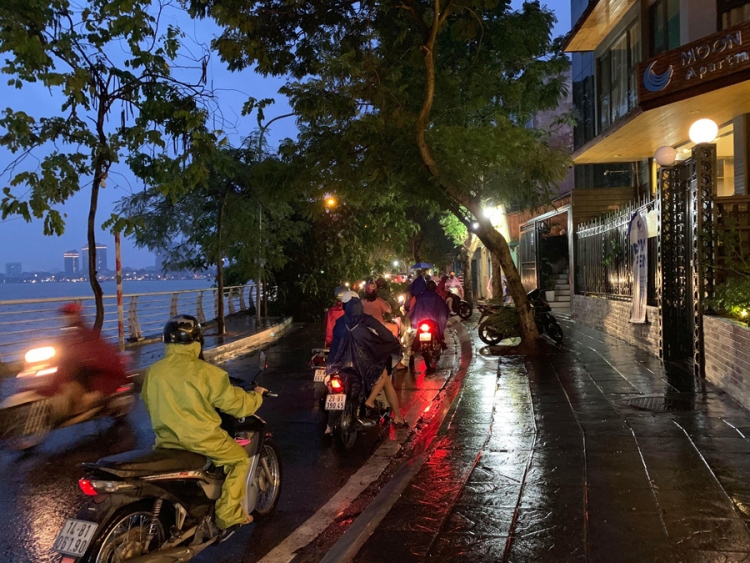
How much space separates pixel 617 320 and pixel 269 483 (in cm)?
1235

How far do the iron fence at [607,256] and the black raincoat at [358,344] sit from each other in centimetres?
746

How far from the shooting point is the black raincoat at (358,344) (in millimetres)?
7379

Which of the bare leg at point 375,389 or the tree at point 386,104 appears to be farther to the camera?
the tree at point 386,104

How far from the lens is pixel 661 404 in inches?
337

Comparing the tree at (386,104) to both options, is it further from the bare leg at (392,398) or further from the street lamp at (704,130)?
the bare leg at (392,398)

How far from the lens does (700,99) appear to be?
12.9 m

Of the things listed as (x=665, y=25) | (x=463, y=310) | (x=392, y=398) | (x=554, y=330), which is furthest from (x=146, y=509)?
(x=463, y=310)

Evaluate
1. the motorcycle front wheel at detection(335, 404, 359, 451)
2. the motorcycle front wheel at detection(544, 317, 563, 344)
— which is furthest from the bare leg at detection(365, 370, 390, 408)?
the motorcycle front wheel at detection(544, 317, 563, 344)

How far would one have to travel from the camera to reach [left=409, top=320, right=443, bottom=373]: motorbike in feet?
40.7

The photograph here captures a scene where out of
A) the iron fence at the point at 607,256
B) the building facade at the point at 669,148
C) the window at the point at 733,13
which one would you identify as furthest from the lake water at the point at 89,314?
the window at the point at 733,13

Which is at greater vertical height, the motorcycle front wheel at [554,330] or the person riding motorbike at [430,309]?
the person riding motorbike at [430,309]

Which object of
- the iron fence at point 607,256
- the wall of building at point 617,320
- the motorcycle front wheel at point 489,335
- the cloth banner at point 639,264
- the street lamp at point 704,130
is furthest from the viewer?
the motorcycle front wheel at point 489,335

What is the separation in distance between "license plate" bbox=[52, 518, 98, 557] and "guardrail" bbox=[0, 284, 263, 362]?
560cm

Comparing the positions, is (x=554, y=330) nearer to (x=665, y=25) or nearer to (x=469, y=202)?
(x=469, y=202)
